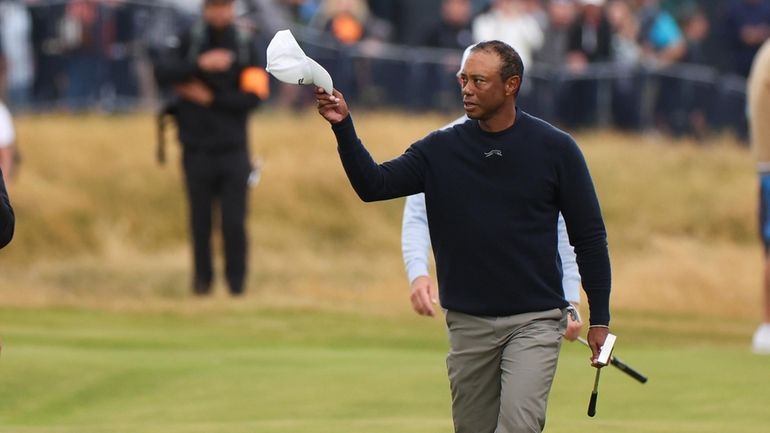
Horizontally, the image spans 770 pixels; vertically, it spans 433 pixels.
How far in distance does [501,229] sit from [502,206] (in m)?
0.09

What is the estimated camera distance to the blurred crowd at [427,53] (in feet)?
73.8

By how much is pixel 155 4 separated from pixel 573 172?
15.9 meters

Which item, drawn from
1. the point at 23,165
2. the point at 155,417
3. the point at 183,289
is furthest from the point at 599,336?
the point at 23,165

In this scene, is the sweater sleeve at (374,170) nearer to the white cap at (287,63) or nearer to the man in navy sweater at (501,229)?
the man in navy sweater at (501,229)

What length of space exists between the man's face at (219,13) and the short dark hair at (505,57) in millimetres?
8892

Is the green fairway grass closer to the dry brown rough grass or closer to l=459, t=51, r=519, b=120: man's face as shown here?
l=459, t=51, r=519, b=120: man's face

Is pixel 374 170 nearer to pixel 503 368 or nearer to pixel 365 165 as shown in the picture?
pixel 365 165

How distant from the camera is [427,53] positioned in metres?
23.3

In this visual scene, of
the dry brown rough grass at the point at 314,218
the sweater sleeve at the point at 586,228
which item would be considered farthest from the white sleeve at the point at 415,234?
the dry brown rough grass at the point at 314,218

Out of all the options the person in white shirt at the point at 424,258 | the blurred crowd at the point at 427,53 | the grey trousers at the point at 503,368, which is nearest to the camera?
the grey trousers at the point at 503,368

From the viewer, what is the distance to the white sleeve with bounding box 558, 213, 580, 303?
26.5 feet

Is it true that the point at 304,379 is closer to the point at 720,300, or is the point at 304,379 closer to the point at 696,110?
the point at 720,300

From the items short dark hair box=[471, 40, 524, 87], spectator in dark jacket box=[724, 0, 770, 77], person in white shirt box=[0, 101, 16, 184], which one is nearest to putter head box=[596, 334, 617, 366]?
short dark hair box=[471, 40, 524, 87]

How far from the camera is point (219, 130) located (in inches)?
639
